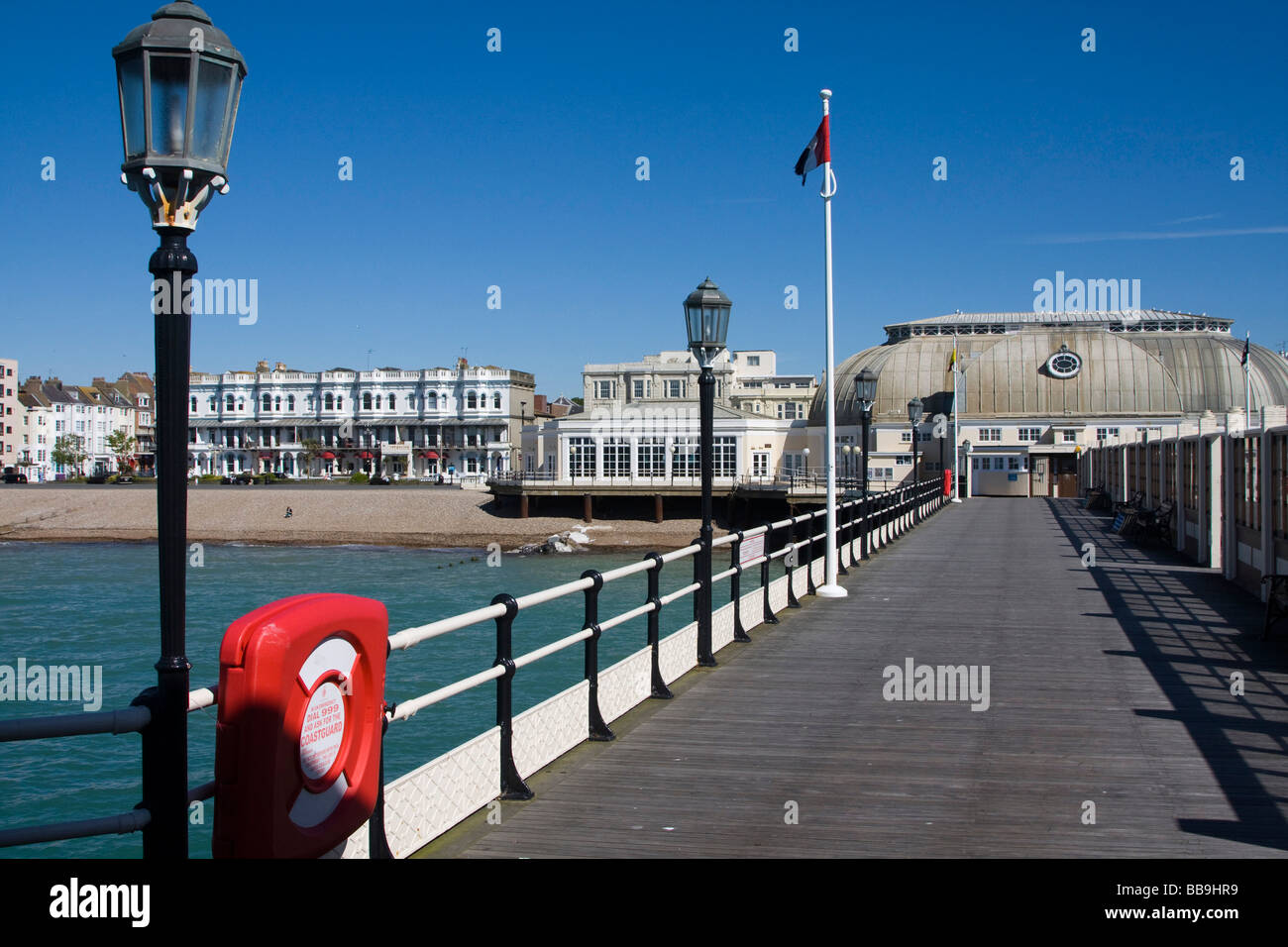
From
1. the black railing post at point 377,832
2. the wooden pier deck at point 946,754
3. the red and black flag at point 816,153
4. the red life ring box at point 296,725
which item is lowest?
the wooden pier deck at point 946,754

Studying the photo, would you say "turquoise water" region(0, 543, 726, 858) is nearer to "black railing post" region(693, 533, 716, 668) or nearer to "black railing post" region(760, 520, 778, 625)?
"black railing post" region(760, 520, 778, 625)

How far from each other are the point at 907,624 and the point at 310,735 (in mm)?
10186

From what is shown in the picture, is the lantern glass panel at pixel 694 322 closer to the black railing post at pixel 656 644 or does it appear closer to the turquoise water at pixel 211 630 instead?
the black railing post at pixel 656 644

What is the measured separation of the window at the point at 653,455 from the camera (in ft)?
227

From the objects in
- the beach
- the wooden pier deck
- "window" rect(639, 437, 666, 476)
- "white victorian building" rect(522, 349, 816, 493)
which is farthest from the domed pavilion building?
the wooden pier deck

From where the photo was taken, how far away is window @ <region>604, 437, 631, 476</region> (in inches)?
2751

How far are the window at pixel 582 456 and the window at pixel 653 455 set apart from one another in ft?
11.2

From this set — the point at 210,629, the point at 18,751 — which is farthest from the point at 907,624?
the point at 210,629

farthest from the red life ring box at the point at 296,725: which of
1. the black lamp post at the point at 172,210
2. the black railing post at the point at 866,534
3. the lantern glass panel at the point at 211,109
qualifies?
the black railing post at the point at 866,534

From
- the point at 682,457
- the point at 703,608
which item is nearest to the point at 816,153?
the point at 703,608

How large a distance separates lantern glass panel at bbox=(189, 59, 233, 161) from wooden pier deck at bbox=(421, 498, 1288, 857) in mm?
3354

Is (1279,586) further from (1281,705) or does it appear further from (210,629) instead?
(210,629)

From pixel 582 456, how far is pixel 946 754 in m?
63.6

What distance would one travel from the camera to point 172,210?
163 inches
